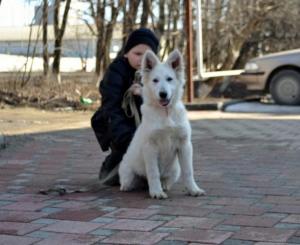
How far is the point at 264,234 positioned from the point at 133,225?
0.92 meters

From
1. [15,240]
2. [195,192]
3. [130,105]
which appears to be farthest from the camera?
[130,105]

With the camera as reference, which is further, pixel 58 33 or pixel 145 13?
pixel 58 33

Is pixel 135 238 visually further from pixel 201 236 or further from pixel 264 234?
pixel 264 234

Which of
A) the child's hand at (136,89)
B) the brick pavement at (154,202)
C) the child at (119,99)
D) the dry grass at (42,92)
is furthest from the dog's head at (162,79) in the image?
the dry grass at (42,92)

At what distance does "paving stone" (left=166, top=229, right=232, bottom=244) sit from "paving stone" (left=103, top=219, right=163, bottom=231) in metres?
0.26

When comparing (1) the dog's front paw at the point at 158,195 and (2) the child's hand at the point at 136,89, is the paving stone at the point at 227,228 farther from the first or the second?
(2) the child's hand at the point at 136,89

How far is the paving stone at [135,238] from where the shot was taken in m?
4.37

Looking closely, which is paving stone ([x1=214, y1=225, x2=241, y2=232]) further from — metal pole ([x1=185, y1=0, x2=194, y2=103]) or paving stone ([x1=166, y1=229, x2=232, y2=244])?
metal pole ([x1=185, y1=0, x2=194, y2=103])

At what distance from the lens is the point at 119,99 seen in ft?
20.8

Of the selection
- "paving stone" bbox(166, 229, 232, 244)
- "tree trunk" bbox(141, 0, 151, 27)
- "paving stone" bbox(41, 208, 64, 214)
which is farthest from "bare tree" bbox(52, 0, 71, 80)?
"paving stone" bbox(166, 229, 232, 244)

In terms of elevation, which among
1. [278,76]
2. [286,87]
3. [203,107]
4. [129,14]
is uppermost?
[129,14]

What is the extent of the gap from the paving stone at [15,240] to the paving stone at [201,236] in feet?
2.92

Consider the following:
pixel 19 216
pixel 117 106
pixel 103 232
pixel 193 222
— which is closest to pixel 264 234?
pixel 193 222

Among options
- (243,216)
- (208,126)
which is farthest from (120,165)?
(208,126)
